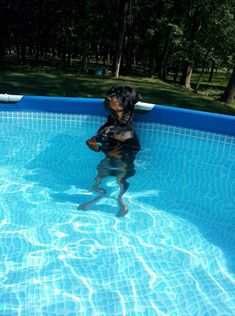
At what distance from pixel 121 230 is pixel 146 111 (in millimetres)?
2930

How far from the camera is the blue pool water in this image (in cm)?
302

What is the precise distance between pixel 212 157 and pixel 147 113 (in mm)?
1406

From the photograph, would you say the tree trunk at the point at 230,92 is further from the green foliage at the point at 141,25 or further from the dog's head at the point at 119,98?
the dog's head at the point at 119,98

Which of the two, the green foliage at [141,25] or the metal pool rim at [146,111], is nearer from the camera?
the metal pool rim at [146,111]

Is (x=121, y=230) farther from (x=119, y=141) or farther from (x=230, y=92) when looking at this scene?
(x=230, y=92)

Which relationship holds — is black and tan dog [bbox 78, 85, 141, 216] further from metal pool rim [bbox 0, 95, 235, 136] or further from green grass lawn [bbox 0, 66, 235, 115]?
green grass lawn [bbox 0, 66, 235, 115]

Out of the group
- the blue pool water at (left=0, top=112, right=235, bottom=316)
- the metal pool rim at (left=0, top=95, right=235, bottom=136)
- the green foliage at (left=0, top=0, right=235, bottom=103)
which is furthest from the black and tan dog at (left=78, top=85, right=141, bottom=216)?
the green foliage at (left=0, top=0, right=235, bottom=103)

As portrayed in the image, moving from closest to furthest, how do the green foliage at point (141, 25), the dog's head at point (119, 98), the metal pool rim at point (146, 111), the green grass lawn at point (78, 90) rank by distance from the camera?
the dog's head at point (119, 98) → the metal pool rim at point (146, 111) → the green grass lawn at point (78, 90) → the green foliage at point (141, 25)

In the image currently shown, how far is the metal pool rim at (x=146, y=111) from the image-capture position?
19.7ft

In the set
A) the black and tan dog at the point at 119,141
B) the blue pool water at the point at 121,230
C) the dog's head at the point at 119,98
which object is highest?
the dog's head at the point at 119,98

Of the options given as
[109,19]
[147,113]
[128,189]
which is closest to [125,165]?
[128,189]

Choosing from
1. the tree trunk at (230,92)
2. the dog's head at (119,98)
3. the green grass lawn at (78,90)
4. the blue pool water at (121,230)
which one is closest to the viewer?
the blue pool water at (121,230)

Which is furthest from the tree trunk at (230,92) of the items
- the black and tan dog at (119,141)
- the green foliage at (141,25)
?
the black and tan dog at (119,141)

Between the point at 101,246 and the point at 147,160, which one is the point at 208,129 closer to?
the point at 147,160
